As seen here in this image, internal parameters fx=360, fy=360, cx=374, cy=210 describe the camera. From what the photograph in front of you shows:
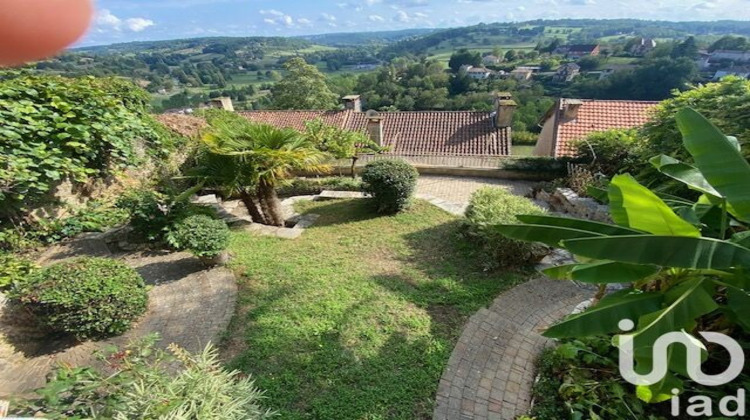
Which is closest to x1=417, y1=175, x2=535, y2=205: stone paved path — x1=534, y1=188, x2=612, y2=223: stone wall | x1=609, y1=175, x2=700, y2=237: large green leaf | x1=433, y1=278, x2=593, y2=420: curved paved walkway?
x1=534, y1=188, x2=612, y2=223: stone wall

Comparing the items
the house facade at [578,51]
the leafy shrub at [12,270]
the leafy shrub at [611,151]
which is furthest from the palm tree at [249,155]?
the house facade at [578,51]

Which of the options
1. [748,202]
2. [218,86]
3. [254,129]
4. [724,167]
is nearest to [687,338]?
[748,202]

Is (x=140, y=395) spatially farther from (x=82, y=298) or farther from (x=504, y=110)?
(x=504, y=110)

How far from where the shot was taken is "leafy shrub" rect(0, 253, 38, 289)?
184 inches

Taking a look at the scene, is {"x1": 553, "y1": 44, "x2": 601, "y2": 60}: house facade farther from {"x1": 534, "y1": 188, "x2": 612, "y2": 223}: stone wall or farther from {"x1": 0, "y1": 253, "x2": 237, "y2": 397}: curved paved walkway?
{"x1": 0, "y1": 253, "x2": 237, "y2": 397}: curved paved walkway

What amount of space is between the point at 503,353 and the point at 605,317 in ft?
6.18

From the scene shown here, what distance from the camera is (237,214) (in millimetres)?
9094

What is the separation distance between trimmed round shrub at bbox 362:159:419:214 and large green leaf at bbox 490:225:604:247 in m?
4.73

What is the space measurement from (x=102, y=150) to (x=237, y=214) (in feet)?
10.0

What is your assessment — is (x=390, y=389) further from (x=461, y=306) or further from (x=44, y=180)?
(x=44, y=180)

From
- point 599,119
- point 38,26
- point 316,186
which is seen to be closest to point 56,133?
point 316,186

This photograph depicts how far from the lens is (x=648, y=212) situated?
256 cm

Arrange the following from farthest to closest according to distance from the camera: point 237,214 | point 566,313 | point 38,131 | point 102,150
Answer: point 237,214 → point 102,150 → point 38,131 → point 566,313

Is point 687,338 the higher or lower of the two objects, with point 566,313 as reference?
higher
